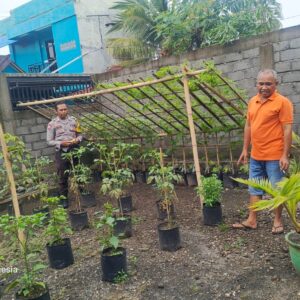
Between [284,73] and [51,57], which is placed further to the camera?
[51,57]

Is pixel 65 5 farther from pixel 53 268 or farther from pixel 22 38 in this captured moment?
pixel 53 268

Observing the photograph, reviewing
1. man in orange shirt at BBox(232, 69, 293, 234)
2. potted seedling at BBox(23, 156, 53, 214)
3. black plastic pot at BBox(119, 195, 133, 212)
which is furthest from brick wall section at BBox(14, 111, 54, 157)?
man in orange shirt at BBox(232, 69, 293, 234)

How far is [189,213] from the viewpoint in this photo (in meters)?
5.09

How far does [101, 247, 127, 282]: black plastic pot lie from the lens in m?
3.26

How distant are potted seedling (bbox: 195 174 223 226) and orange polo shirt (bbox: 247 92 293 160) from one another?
749mm

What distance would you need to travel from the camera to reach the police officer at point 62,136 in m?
5.98

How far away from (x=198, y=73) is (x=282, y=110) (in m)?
1.20

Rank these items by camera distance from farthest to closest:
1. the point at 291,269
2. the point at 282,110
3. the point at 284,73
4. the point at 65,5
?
the point at 65,5 < the point at 284,73 < the point at 282,110 < the point at 291,269

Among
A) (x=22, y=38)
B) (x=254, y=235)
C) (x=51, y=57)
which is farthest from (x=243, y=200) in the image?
(x=22, y=38)

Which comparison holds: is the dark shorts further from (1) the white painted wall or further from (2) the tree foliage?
(1) the white painted wall

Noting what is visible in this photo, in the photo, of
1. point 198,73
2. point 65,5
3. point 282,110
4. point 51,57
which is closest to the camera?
point 282,110

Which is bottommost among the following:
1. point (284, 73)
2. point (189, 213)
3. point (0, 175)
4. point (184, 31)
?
point (189, 213)

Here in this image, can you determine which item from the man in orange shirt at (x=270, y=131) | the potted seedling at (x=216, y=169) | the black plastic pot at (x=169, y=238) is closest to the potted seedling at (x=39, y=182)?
the black plastic pot at (x=169, y=238)

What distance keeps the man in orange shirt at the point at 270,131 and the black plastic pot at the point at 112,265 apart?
166cm
